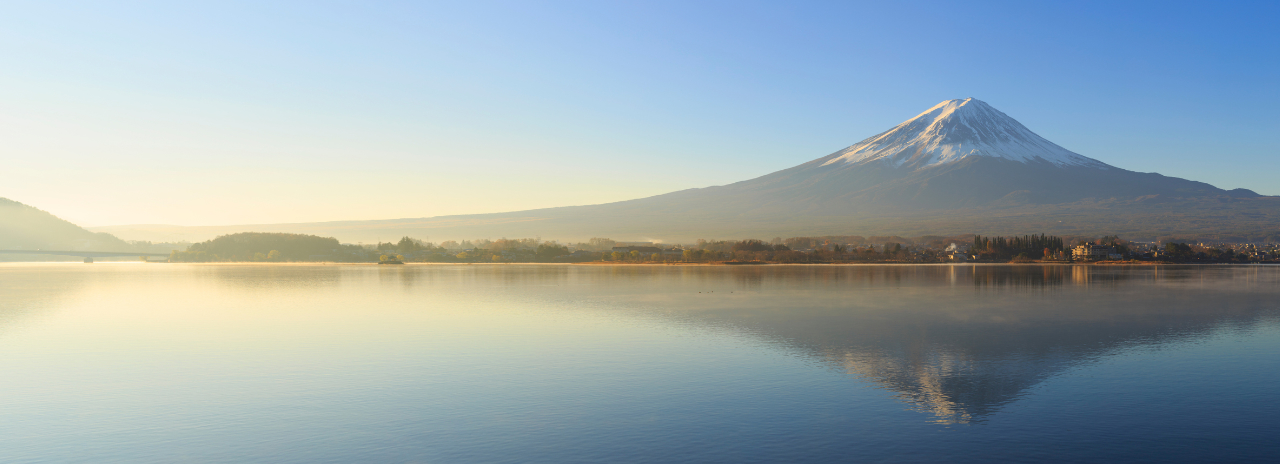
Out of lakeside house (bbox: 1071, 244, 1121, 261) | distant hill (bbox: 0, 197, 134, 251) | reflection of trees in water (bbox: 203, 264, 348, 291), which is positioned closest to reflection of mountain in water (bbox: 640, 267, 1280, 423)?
reflection of trees in water (bbox: 203, 264, 348, 291)

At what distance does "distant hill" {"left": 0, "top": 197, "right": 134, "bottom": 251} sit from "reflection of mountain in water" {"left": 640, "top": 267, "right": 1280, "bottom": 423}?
189m

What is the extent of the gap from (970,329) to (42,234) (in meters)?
214

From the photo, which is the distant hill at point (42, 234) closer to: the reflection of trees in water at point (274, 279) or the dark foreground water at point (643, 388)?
the reflection of trees in water at point (274, 279)

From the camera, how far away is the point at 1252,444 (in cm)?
1091

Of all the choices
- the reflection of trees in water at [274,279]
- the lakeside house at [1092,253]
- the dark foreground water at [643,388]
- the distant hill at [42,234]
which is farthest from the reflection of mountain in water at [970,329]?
the distant hill at [42,234]

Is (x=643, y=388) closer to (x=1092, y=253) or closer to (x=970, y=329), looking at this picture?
(x=970, y=329)

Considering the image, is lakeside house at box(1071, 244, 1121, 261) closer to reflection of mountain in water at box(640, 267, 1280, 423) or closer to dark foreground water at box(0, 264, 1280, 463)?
reflection of mountain in water at box(640, 267, 1280, 423)

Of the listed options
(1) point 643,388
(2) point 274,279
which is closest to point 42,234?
(2) point 274,279

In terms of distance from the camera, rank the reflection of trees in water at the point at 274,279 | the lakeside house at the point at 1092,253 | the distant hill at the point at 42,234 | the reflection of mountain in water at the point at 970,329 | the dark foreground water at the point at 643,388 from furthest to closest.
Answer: the distant hill at the point at 42,234, the lakeside house at the point at 1092,253, the reflection of trees in water at the point at 274,279, the reflection of mountain in water at the point at 970,329, the dark foreground water at the point at 643,388

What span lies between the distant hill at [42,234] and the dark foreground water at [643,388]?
177 meters

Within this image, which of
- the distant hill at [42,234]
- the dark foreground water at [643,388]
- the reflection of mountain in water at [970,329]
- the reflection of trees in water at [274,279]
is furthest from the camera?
the distant hill at [42,234]

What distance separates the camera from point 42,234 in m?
176

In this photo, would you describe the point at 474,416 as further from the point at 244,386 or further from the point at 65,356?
the point at 65,356

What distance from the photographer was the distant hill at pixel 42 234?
169000mm
